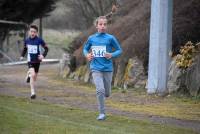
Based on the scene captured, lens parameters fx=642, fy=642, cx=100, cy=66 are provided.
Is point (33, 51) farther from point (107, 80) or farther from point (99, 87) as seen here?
point (99, 87)

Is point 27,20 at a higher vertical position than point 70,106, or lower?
higher

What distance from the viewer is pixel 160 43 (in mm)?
18344

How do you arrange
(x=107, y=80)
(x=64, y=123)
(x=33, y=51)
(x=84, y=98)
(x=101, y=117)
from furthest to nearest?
(x=84, y=98) → (x=33, y=51) → (x=107, y=80) → (x=101, y=117) → (x=64, y=123)

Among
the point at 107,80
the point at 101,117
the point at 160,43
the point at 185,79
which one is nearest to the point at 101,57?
the point at 107,80

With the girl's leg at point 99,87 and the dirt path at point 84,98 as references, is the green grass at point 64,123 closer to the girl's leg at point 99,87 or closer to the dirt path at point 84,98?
the girl's leg at point 99,87

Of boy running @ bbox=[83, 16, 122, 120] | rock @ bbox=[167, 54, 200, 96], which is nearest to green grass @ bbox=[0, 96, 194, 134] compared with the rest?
boy running @ bbox=[83, 16, 122, 120]

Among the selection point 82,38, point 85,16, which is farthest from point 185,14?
point 85,16

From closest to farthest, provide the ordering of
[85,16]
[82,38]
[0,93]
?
[0,93], [82,38], [85,16]

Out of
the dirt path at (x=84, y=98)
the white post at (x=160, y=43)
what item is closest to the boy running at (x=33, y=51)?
the dirt path at (x=84, y=98)

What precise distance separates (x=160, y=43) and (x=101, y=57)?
6.32 metres

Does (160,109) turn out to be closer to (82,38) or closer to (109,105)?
(109,105)

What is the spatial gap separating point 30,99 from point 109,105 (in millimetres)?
2076

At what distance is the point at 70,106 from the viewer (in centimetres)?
1471

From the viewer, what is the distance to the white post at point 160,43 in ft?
59.9
